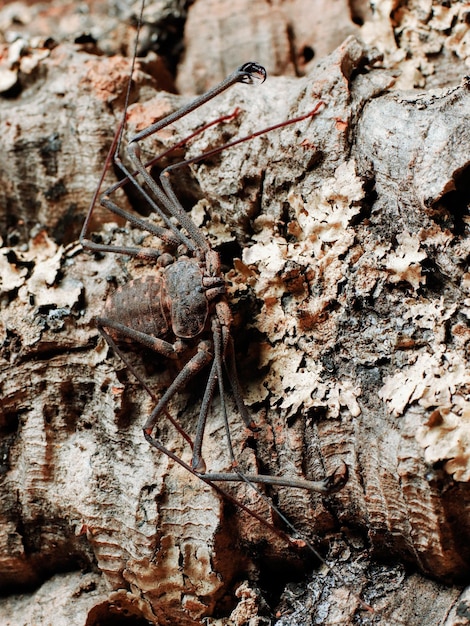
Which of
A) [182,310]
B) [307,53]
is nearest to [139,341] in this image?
[182,310]

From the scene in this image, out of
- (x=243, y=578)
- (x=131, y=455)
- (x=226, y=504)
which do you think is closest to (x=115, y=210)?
(x=131, y=455)

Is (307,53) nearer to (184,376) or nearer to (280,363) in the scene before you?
(280,363)

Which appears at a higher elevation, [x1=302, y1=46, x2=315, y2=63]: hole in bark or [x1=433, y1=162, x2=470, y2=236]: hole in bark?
[x1=302, y1=46, x2=315, y2=63]: hole in bark

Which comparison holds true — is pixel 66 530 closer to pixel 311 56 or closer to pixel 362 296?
pixel 362 296

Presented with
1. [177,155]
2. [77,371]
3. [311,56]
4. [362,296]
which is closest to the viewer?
[362,296]

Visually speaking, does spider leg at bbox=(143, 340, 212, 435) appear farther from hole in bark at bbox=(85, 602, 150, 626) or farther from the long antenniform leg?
hole in bark at bbox=(85, 602, 150, 626)

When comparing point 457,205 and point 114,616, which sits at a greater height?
point 457,205

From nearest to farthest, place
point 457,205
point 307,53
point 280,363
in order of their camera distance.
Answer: point 457,205
point 280,363
point 307,53

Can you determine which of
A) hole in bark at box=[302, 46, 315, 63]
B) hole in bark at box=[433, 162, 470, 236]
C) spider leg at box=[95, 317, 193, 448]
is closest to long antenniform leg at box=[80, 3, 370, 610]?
spider leg at box=[95, 317, 193, 448]
